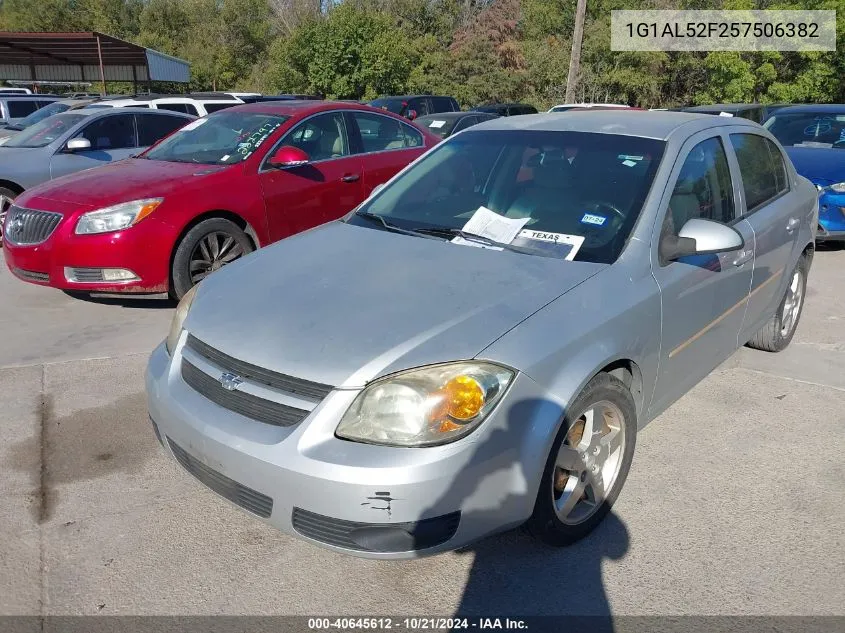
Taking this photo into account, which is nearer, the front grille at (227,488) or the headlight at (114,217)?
the front grille at (227,488)

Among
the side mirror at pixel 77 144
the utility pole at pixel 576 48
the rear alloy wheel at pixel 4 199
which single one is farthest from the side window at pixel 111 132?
the utility pole at pixel 576 48

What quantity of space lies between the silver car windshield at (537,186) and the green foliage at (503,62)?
23.6m

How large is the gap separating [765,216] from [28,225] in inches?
208

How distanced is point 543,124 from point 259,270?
1808mm

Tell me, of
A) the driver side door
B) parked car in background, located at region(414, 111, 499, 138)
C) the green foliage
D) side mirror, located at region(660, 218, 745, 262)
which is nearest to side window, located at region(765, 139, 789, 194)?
the driver side door

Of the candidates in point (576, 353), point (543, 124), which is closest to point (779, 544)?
point (576, 353)

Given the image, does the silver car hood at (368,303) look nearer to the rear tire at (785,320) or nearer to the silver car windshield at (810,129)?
the rear tire at (785,320)

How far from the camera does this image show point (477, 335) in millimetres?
2602

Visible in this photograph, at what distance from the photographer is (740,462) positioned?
3.72 metres

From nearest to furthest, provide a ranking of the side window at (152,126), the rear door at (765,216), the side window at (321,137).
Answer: the rear door at (765,216)
the side window at (321,137)
the side window at (152,126)

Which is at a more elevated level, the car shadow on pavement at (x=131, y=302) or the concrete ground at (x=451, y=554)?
the car shadow on pavement at (x=131, y=302)

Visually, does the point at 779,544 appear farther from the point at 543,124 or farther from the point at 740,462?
the point at 543,124

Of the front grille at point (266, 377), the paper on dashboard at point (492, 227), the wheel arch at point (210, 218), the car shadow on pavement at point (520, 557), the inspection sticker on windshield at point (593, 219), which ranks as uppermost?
the inspection sticker on windshield at point (593, 219)

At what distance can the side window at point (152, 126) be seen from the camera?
30.6ft
